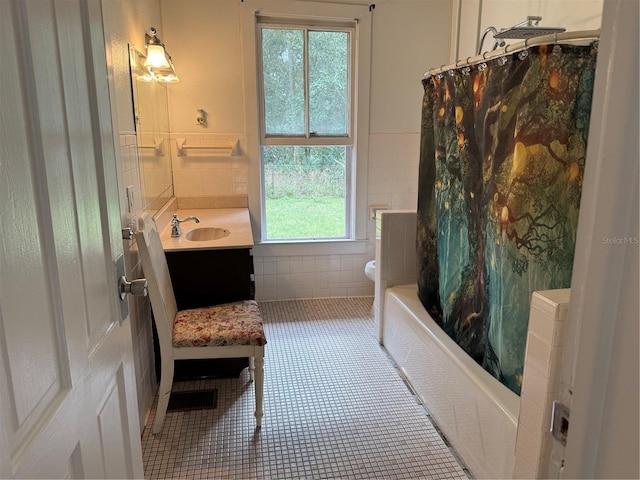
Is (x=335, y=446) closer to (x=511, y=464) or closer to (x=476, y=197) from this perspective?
(x=511, y=464)

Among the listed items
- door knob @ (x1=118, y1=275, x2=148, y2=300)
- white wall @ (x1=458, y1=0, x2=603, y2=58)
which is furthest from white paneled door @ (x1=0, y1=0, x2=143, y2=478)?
white wall @ (x1=458, y1=0, x2=603, y2=58)

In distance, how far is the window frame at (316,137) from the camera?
346 centimetres

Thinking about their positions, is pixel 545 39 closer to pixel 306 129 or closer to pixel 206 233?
pixel 206 233

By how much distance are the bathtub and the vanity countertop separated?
1.03m

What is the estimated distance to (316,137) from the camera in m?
3.78

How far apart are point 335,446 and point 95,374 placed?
54.0 inches

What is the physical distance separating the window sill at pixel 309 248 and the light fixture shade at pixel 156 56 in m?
1.72

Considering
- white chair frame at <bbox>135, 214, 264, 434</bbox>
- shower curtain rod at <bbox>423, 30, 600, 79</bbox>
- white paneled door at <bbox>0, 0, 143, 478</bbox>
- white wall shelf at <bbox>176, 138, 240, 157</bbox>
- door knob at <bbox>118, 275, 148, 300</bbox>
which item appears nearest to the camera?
white paneled door at <bbox>0, 0, 143, 478</bbox>

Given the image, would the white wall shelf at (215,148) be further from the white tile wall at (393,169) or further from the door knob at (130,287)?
the door knob at (130,287)

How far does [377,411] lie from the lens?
2316mm

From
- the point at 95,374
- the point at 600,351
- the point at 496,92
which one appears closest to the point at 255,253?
the point at 496,92

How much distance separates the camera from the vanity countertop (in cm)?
249

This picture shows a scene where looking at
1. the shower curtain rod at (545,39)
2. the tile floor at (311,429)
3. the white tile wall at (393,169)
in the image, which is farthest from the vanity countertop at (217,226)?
the shower curtain rod at (545,39)

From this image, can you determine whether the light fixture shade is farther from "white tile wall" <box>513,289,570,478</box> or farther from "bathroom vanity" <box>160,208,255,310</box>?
"white tile wall" <box>513,289,570,478</box>
